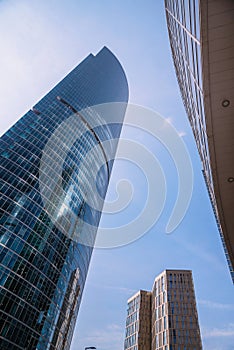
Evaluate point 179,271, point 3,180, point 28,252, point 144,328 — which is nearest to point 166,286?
point 179,271

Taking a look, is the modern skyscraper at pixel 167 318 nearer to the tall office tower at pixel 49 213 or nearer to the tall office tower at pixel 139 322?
the tall office tower at pixel 139 322

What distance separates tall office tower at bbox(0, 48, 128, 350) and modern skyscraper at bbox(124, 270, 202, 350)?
39673 millimetres

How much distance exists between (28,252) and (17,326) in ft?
39.7

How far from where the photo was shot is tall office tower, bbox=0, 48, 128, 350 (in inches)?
1689

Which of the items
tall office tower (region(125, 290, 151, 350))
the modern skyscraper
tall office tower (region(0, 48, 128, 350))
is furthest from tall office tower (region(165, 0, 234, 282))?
tall office tower (region(125, 290, 151, 350))

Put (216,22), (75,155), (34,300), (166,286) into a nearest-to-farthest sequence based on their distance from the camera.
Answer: (216,22) < (34,300) < (75,155) < (166,286)

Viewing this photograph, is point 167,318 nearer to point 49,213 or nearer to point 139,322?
point 139,322

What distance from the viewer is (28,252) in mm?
46750

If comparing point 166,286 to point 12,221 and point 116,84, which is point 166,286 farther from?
point 116,84

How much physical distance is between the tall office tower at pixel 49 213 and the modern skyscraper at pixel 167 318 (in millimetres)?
39673

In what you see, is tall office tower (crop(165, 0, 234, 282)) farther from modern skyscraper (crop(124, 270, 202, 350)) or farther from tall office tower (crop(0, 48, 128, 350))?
modern skyscraper (crop(124, 270, 202, 350))

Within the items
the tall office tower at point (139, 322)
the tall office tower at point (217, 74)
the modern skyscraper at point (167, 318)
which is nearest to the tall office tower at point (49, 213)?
the modern skyscraper at point (167, 318)

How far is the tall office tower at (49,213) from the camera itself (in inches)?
1689

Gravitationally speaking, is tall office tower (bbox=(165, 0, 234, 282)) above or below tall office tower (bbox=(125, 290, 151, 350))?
below
